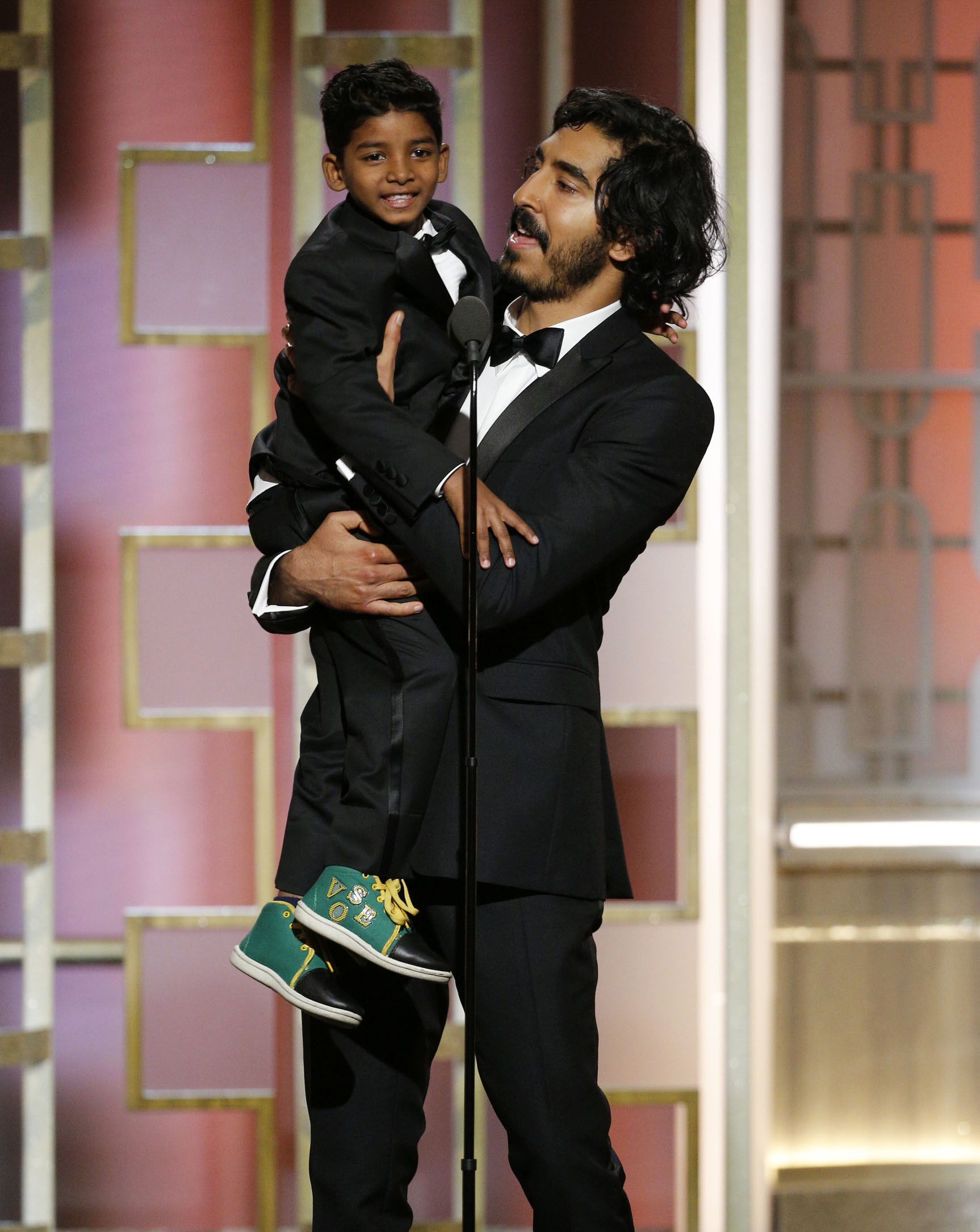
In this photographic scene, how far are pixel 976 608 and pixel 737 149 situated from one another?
39.4 inches

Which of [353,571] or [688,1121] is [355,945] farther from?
[688,1121]

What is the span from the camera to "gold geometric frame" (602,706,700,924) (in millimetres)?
2451

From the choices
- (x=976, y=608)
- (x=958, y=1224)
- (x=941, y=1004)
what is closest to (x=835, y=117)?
(x=976, y=608)

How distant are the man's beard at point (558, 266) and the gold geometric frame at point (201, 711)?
953 mm

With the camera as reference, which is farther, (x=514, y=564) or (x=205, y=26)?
(x=205, y=26)

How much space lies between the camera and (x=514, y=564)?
145cm

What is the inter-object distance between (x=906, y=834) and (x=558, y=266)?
57.2 inches

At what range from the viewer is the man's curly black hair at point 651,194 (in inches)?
64.5

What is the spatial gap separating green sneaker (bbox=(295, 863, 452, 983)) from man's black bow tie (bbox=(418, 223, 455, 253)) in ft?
2.60

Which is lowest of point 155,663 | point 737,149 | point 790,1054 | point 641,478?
point 790,1054

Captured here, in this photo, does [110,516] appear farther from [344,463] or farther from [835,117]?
[835,117]

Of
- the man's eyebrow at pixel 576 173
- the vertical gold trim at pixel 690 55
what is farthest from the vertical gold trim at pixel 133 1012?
the vertical gold trim at pixel 690 55

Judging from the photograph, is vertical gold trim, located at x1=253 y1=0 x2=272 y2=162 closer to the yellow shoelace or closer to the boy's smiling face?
the boy's smiling face

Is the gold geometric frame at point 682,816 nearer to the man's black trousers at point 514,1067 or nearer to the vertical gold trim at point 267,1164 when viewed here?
the vertical gold trim at point 267,1164
